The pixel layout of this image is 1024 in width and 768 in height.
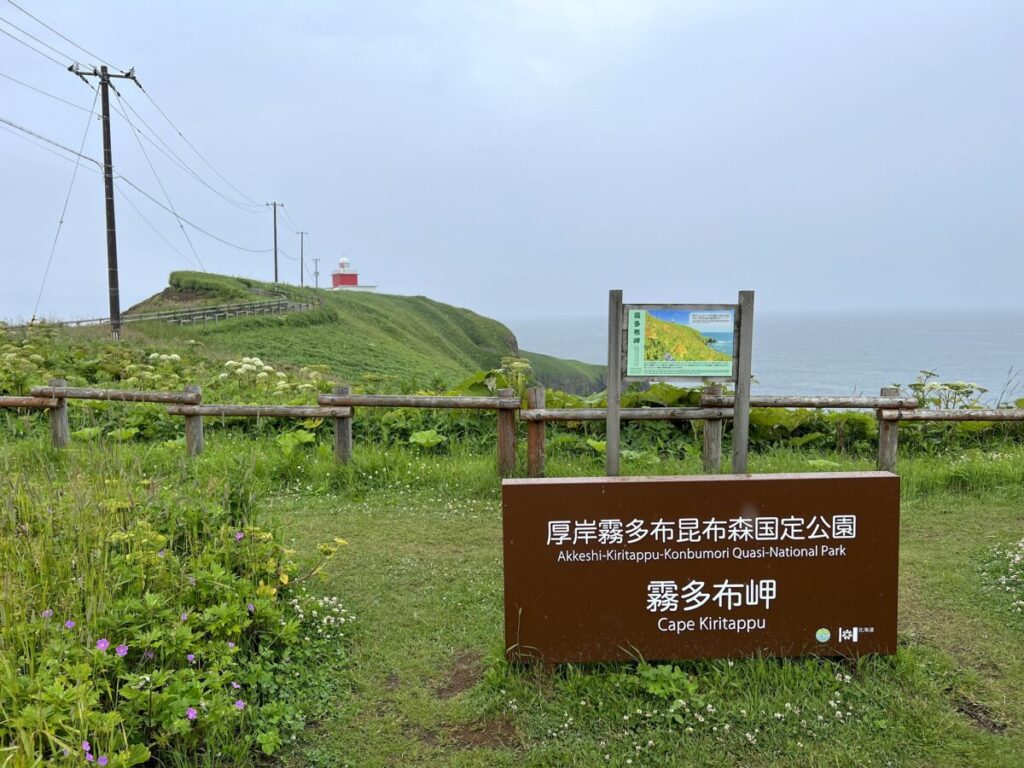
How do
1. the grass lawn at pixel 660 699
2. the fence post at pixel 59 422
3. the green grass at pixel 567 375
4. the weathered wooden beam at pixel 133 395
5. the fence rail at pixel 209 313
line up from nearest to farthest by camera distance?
the grass lawn at pixel 660 699
the weathered wooden beam at pixel 133 395
the fence post at pixel 59 422
the fence rail at pixel 209 313
the green grass at pixel 567 375

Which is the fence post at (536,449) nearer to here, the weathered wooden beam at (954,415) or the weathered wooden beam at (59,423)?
the weathered wooden beam at (954,415)

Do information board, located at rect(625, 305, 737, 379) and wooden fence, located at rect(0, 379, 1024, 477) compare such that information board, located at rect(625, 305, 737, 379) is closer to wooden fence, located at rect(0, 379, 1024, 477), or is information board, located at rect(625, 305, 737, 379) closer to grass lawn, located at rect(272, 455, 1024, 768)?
grass lawn, located at rect(272, 455, 1024, 768)

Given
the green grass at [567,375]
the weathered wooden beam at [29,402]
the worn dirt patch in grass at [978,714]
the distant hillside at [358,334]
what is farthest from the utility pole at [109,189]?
the green grass at [567,375]

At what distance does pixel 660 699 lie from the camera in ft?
11.2

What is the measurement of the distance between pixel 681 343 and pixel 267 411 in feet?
Answer: 15.7

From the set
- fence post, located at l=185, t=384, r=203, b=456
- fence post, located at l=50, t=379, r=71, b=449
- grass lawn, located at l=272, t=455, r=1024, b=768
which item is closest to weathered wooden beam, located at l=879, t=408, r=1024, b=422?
grass lawn, located at l=272, t=455, r=1024, b=768

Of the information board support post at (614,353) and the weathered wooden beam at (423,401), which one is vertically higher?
the information board support post at (614,353)

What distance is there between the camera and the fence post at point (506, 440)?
702 centimetres

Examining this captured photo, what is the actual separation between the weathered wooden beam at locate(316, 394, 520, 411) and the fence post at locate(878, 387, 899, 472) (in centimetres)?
346

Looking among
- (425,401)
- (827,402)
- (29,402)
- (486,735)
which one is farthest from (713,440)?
(29,402)

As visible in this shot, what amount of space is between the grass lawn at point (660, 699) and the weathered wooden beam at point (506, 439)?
219 centimetres

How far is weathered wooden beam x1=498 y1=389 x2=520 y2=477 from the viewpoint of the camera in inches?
276

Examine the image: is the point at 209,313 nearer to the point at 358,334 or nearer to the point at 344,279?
the point at 358,334

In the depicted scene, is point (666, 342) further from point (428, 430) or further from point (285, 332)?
point (285, 332)
